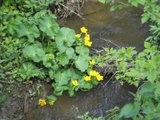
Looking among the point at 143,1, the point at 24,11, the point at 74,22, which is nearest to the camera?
the point at 143,1

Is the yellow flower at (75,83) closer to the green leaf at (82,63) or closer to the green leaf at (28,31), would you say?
the green leaf at (82,63)

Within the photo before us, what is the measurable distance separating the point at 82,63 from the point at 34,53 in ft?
1.69

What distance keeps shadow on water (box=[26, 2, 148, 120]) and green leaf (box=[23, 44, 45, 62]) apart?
478 millimetres

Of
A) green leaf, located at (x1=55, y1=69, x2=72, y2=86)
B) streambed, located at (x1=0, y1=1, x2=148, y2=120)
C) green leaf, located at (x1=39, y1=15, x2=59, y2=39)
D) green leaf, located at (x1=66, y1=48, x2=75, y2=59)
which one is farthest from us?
green leaf, located at (x1=39, y1=15, x2=59, y2=39)

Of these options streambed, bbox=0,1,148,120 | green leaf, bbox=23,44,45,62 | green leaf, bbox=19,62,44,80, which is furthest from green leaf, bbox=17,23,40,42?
streambed, bbox=0,1,148,120

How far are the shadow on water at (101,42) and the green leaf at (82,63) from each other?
0.86 ft

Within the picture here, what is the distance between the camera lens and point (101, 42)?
439 centimetres

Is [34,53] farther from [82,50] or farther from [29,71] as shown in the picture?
[82,50]

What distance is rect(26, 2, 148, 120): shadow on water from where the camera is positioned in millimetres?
3680

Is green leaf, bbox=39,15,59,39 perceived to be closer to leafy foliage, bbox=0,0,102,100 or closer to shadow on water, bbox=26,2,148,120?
leafy foliage, bbox=0,0,102,100

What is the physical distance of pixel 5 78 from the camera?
3740 mm

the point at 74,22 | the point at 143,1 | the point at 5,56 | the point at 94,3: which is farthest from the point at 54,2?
the point at 143,1

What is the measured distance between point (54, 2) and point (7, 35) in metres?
0.87

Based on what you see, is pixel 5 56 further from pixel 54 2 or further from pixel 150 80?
pixel 150 80
